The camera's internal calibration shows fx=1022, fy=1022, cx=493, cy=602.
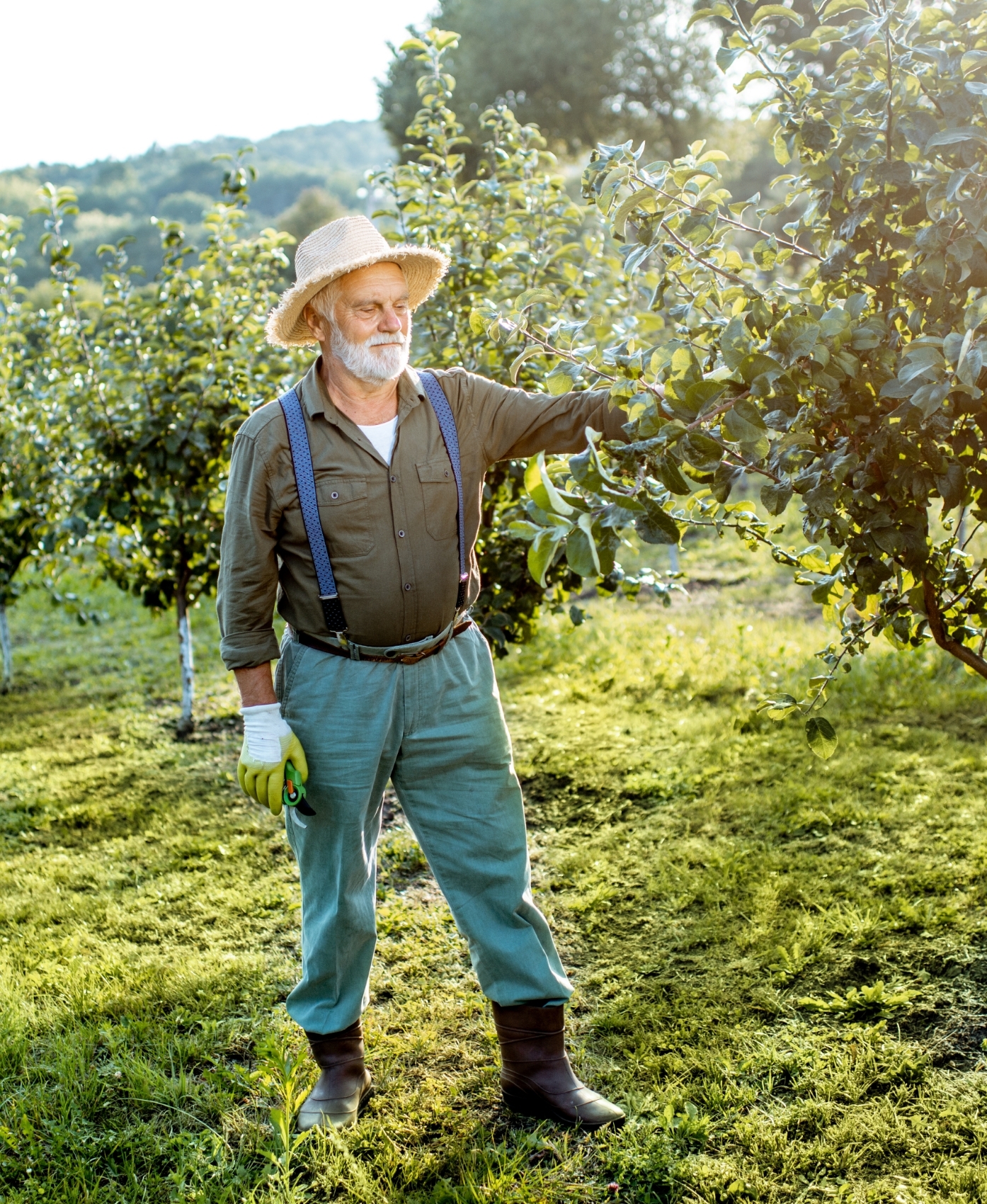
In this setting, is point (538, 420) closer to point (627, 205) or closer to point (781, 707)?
point (627, 205)

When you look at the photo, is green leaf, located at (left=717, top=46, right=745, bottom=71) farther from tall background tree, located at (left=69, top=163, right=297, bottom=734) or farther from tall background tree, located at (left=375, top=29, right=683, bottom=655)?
tall background tree, located at (left=69, top=163, right=297, bottom=734)

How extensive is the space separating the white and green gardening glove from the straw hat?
1.00m

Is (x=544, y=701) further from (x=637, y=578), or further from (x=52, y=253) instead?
(x=52, y=253)

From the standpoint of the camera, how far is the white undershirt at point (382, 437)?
2.51 m

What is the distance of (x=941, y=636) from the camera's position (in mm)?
2146

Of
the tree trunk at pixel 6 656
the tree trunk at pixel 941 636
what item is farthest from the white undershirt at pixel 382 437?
the tree trunk at pixel 6 656

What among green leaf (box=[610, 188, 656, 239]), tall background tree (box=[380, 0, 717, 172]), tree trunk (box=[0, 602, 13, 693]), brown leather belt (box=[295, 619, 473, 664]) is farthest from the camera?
tall background tree (box=[380, 0, 717, 172])

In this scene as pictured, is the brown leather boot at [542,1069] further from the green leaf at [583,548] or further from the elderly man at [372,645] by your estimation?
the green leaf at [583,548]

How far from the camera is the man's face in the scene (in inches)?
96.7

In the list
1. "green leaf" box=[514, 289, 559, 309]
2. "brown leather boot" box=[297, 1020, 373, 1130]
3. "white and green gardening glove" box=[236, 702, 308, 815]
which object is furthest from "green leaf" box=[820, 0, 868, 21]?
"brown leather boot" box=[297, 1020, 373, 1130]

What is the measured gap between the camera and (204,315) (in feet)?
18.0

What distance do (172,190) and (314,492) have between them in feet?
243

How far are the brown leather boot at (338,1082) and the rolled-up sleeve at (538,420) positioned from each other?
1.59m

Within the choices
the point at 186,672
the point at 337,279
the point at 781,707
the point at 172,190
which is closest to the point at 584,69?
the point at 186,672
